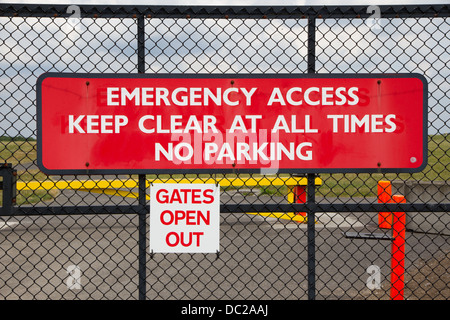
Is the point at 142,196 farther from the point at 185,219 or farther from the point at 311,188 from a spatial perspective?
the point at 311,188

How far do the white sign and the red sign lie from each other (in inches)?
7.2

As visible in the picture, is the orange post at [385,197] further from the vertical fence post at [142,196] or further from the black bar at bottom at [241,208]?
the vertical fence post at [142,196]

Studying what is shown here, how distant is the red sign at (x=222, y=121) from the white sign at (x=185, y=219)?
18 centimetres

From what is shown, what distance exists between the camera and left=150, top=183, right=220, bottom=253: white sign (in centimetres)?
322

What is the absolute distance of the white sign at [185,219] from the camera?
10.6 feet

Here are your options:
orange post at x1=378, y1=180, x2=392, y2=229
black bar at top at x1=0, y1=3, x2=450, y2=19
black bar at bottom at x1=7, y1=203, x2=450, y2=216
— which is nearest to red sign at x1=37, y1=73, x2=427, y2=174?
black bar at bottom at x1=7, y1=203, x2=450, y2=216

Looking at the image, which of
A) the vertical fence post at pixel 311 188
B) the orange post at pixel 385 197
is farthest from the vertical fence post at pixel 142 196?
the orange post at pixel 385 197

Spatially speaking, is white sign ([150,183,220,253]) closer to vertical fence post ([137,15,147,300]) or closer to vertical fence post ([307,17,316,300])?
vertical fence post ([137,15,147,300])

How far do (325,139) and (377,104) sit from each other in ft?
1.55

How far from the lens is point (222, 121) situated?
3.20m

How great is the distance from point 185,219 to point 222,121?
2.57 ft

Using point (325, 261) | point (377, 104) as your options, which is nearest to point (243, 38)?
point (377, 104)

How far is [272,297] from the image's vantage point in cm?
530
